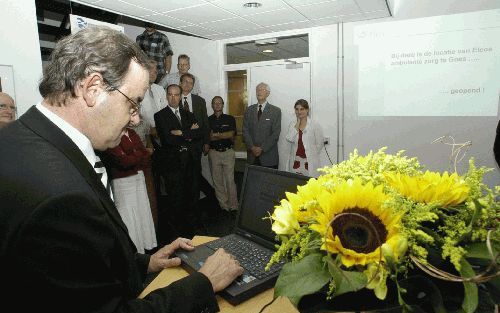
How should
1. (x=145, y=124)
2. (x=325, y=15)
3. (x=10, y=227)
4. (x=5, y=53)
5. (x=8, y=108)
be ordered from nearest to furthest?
(x=10, y=227) < (x=8, y=108) < (x=5, y=53) < (x=145, y=124) < (x=325, y=15)

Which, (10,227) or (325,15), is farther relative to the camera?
(325,15)

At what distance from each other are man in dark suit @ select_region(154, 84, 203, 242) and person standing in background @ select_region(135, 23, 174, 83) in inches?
43.9

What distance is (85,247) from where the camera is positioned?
68cm

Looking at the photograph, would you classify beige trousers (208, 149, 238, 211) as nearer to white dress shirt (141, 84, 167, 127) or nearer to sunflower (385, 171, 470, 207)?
white dress shirt (141, 84, 167, 127)

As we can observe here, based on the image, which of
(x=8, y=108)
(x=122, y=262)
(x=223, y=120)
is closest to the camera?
(x=122, y=262)

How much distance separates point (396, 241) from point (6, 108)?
9.36 feet

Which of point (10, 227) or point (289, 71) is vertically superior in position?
point (289, 71)

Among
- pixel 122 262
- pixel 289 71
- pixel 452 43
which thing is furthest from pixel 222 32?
pixel 122 262

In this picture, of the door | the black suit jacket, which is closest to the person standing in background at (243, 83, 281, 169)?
the door

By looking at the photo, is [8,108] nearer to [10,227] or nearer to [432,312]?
[10,227]

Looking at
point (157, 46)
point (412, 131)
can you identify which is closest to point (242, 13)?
point (157, 46)

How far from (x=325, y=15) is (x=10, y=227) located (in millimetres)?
4529

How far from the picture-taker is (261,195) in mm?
1252

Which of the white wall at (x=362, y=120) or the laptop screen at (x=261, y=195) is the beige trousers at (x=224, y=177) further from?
the laptop screen at (x=261, y=195)
